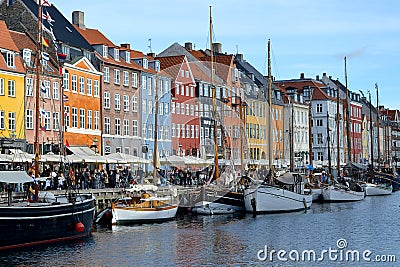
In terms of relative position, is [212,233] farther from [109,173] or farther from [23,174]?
[109,173]

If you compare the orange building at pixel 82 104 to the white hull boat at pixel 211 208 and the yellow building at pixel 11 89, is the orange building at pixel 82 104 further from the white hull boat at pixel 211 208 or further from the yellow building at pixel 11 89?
the white hull boat at pixel 211 208

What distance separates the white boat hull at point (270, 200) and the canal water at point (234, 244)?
83.2 inches

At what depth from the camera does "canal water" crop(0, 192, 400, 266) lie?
28.9 metres

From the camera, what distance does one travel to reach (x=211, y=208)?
156 ft

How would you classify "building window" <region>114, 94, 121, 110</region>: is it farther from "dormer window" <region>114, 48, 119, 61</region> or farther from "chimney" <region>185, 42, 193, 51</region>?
"chimney" <region>185, 42, 193, 51</region>

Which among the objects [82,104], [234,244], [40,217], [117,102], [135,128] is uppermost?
[117,102]

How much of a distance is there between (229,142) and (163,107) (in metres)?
13.5

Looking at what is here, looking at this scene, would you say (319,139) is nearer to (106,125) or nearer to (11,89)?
(106,125)

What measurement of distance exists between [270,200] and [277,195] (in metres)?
0.81

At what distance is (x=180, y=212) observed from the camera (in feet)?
160

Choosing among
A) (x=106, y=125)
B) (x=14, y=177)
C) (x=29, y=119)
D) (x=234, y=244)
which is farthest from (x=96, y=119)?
(x=234, y=244)

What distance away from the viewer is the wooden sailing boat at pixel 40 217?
30.7 meters

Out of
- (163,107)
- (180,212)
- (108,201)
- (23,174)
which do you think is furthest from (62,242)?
(163,107)

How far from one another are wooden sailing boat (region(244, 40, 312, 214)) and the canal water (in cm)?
219
